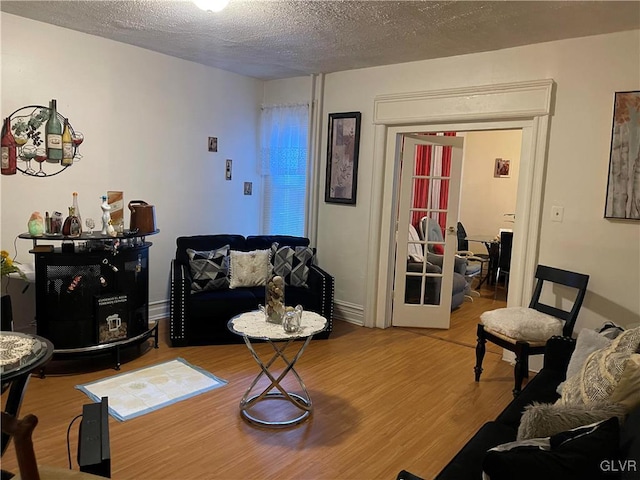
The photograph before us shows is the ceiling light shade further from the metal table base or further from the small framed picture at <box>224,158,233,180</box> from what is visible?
the small framed picture at <box>224,158,233,180</box>

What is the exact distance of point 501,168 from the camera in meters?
7.85

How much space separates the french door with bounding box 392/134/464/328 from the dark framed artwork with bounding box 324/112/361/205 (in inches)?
20.0

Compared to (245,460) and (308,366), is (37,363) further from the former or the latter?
(308,366)

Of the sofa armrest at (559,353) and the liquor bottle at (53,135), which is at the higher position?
the liquor bottle at (53,135)

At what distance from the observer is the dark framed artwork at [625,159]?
11.0ft

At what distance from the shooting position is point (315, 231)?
5.30 metres

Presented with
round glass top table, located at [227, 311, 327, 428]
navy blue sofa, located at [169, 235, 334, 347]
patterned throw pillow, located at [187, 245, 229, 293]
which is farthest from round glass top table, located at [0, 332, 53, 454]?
patterned throw pillow, located at [187, 245, 229, 293]

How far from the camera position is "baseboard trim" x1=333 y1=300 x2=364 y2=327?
502 centimetres

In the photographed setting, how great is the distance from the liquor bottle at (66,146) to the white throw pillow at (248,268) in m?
1.55

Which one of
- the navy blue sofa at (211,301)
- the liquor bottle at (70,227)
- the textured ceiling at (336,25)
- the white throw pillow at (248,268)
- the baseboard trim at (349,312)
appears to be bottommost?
the baseboard trim at (349,312)

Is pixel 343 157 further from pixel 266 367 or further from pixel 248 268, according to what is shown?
pixel 266 367

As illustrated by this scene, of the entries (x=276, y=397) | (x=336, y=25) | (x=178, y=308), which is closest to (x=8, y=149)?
(x=178, y=308)

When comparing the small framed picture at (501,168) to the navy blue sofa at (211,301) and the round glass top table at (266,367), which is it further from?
the round glass top table at (266,367)

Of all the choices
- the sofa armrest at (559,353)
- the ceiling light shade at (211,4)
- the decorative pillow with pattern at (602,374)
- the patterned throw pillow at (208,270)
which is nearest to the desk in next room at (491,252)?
the patterned throw pillow at (208,270)
